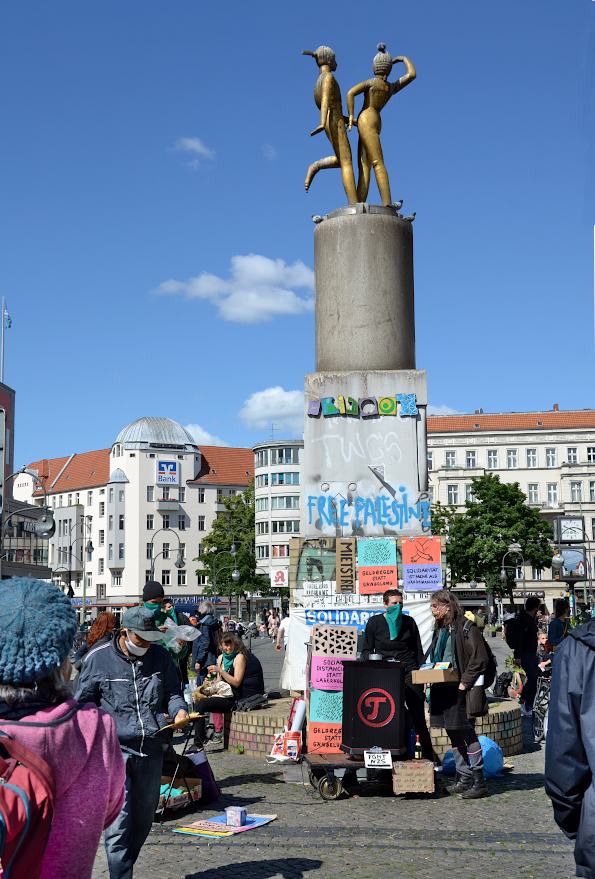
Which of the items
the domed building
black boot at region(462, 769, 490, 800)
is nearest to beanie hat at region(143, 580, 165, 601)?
black boot at region(462, 769, 490, 800)

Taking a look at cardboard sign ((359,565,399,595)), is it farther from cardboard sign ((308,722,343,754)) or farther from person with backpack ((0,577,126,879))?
person with backpack ((0,577,126,879))

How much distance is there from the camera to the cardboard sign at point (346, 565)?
12.3 m

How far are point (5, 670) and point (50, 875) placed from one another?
58 centimetres

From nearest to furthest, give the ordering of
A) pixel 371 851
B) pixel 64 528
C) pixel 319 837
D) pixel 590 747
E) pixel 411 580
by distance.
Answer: pixel 590 747 < pixel 371 851 < pixel 319 837 < pixel 411 580 < pixel 64 528

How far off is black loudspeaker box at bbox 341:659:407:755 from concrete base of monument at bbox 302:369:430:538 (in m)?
3.51

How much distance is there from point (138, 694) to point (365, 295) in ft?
26.1

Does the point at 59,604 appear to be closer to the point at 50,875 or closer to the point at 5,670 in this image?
the point at 5,670

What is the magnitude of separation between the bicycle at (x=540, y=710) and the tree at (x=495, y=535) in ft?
185

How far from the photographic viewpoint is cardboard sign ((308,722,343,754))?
995 centimetres

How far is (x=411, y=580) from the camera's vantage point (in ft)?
40.4

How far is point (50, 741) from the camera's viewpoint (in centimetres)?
268

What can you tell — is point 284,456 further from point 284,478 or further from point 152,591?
point 152,591

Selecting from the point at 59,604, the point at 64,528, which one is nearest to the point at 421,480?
the point at 59,604

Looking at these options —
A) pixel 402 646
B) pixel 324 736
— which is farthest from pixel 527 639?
pixel 324 736
